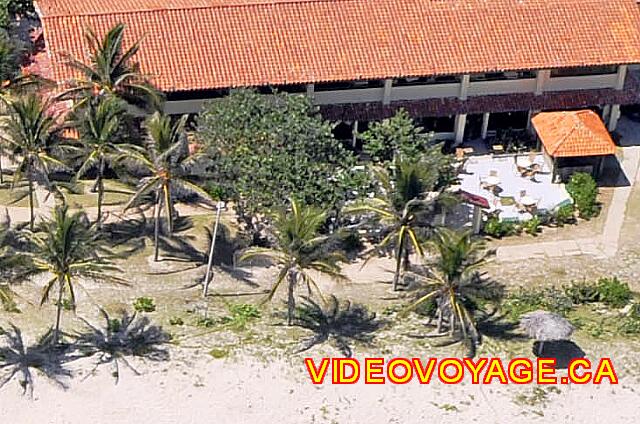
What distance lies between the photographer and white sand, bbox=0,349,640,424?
133 feet

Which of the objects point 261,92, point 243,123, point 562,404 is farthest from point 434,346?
point 261,92

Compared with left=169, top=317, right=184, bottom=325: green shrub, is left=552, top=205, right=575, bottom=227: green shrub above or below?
above

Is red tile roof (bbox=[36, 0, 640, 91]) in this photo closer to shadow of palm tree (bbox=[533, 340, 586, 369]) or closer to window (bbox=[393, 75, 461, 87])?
window (bbox=[393, 75, 461, 87])

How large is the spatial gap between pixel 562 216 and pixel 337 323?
44.8ft

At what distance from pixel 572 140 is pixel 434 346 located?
15745 mm

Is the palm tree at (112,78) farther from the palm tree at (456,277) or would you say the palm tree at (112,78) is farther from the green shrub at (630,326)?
the green shrub at (630,326)

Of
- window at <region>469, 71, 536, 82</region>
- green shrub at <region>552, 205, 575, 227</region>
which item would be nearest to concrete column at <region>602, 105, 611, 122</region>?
window at <region>469, 71, 536, 82</region>

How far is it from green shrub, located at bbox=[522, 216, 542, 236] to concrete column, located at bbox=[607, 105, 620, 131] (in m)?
9.84

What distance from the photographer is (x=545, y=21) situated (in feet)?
190

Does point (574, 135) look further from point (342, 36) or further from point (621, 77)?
point (342, 36)

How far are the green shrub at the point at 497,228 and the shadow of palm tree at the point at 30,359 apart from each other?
771 inches

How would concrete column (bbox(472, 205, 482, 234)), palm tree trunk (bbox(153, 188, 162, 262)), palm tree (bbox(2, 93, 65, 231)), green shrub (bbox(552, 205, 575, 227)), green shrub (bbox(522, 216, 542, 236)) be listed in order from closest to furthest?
1. palm tree (bbox(2, 93, 65, 231))
2. palm tree trunk (bbox(153, 188, 162, 262))
3. concrete column (bbox(472, 205, 482, 234))
4. green shrub (bbox(522, 216, 542, 236))
5. green shrub (bbox(552, 205, 575, 227))

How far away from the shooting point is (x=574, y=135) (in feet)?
184

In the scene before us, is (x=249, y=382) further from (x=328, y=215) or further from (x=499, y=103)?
(x=499, y=103)
